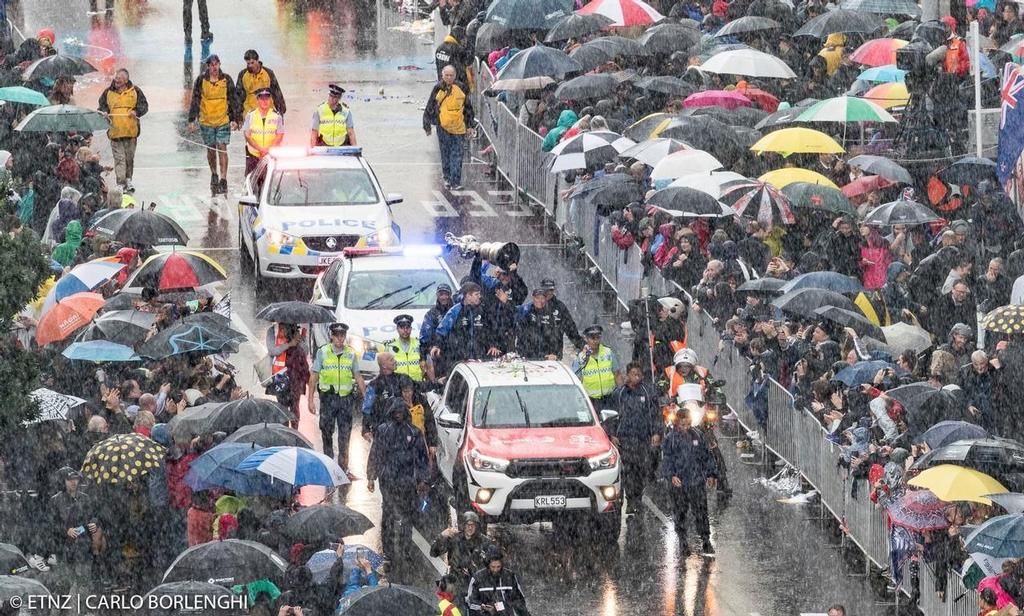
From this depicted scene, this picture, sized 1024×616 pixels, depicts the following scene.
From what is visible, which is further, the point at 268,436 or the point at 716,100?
the point at 716,100

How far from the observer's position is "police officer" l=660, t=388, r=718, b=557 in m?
18.5

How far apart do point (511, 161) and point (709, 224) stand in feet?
23.9

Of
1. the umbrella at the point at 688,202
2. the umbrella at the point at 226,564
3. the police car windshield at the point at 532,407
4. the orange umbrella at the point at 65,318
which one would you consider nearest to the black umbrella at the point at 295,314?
the orange umbrella at the point at 65,318

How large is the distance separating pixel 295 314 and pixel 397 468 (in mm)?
3022

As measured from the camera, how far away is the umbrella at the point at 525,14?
111 ft

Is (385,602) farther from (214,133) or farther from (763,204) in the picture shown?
(214,133)

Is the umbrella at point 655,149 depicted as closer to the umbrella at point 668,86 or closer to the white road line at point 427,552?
the umbrella at point 668,86

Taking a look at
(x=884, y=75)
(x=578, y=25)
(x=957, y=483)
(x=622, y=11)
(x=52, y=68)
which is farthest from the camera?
(x=622, y=11)

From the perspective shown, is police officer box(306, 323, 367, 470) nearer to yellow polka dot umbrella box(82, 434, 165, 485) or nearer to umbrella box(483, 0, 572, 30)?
yellow polka dot umbrella box(82, 434, 165, 485)

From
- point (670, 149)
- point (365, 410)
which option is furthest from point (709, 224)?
point (365, 410)

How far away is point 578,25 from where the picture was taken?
3212cm

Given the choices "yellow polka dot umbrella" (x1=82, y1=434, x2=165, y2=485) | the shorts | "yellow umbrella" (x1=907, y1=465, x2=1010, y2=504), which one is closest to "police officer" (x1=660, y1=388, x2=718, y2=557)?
"yellow umbrella" (x1=907, y1=465, x2=1010, y2=504)

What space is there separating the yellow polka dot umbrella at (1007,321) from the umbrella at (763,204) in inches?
197

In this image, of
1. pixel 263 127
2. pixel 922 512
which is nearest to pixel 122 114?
pixel 263 127
